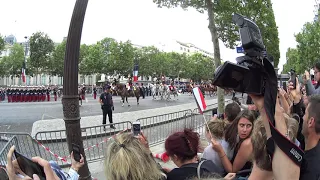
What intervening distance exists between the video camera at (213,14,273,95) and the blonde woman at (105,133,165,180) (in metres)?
0.88

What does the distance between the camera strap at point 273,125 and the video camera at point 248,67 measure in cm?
3

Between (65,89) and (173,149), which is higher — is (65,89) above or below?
above

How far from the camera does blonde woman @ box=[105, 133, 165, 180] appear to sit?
222 centimetres

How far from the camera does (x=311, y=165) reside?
6.74ft

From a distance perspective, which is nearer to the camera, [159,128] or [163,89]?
[159,128]

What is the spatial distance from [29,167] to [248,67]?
64.2 inches

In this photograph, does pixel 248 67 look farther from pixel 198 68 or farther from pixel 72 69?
pixel 198 68

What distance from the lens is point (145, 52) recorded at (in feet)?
258

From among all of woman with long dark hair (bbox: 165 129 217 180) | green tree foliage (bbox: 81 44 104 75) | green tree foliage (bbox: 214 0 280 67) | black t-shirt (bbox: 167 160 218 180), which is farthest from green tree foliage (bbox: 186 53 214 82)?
black t-shirt (bbox: 167 160 218 180)

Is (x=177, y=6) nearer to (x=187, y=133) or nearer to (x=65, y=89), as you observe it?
(x=65, y=89)

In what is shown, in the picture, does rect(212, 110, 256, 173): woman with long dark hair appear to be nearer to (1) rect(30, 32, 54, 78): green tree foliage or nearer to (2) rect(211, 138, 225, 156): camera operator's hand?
(2) rect(211, 138, 225, 156): camera operator's hand

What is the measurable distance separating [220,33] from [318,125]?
42.5 ft

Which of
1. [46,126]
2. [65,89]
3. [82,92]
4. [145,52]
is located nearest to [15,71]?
[145,52]

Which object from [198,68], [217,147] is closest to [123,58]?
[198,68]
